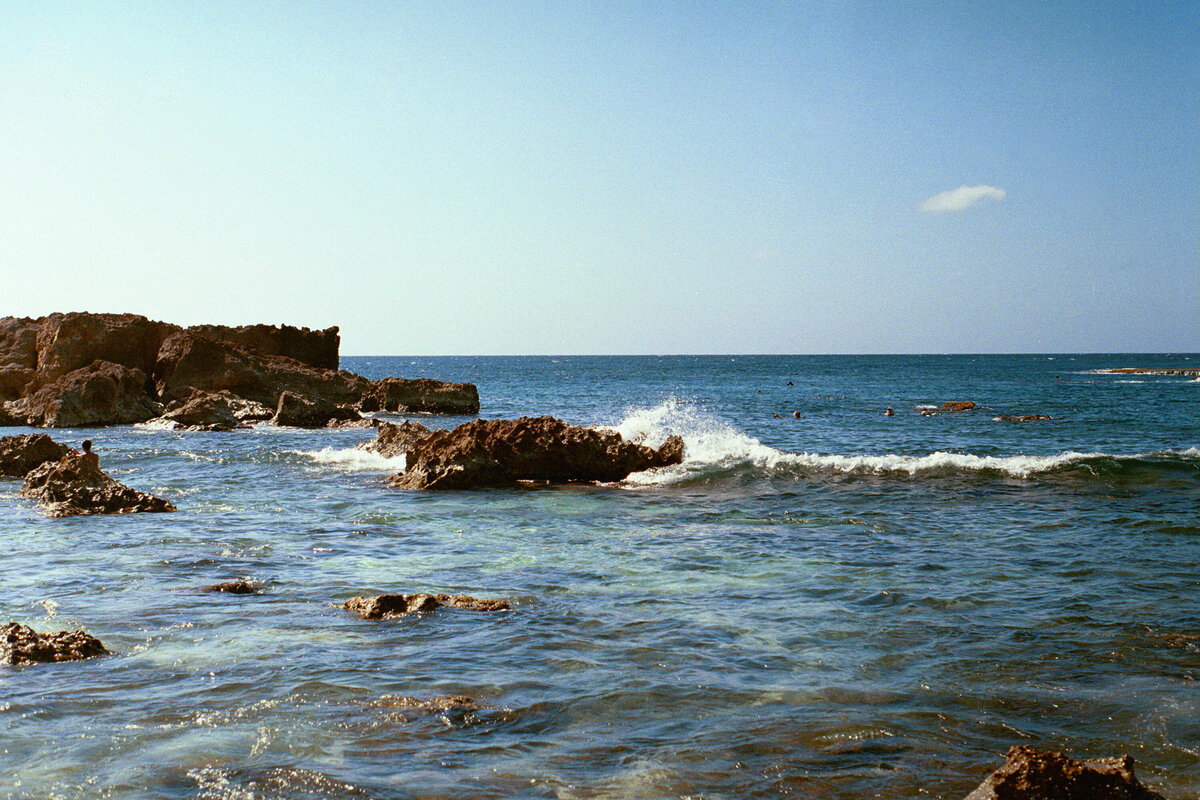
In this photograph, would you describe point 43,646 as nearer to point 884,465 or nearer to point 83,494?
point 83,494

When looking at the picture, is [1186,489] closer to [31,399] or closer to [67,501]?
[67,501]

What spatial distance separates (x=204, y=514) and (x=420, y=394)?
28.9 m

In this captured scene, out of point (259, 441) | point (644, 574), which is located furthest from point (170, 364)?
point (644, 574)

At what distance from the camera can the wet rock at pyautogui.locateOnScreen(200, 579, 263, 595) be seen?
9031 mm

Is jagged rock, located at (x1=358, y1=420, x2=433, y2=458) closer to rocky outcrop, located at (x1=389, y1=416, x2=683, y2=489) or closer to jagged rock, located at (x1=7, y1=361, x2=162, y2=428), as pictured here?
rocky outcrop, located at (x1=389, y1=416, x2=683, y2=489)

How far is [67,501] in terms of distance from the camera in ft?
45.3

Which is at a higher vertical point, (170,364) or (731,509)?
(170,364)

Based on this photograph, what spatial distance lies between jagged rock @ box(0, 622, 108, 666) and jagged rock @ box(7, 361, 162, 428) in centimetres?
3035

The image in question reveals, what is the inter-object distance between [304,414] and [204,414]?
142 inches

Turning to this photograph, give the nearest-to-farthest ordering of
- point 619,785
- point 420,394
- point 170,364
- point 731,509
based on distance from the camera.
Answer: point 619,785
point 731,509
point 170,364
point 420,394

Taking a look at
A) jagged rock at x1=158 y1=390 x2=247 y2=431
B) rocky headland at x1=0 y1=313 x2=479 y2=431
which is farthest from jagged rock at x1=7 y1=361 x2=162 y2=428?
jagged rock at x1=158 y1=390 x2=247 y2=431

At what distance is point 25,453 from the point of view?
18047 mm

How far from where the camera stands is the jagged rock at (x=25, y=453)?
17.8 meters

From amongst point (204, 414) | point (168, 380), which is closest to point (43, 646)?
point (204, 414)
